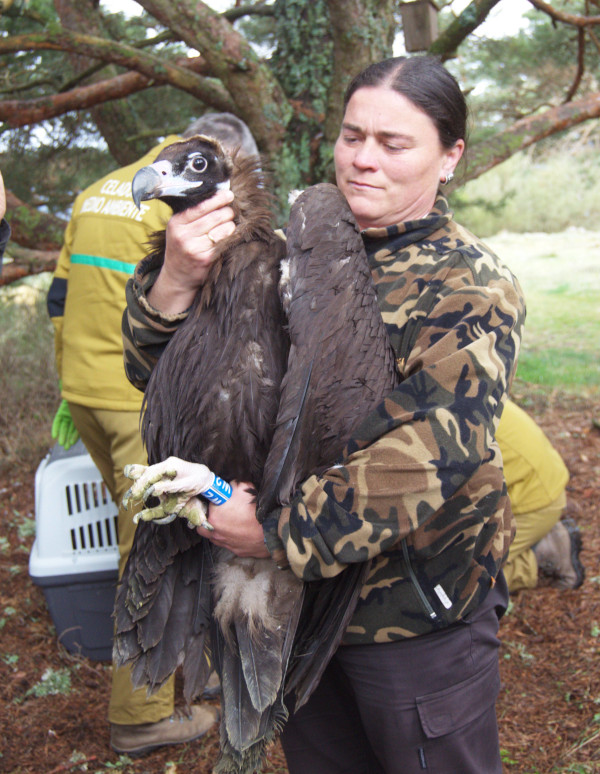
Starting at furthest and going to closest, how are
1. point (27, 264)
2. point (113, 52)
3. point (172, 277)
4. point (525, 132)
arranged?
point (525, 132), point (27, 264), point (113, 52), point (172, 277)

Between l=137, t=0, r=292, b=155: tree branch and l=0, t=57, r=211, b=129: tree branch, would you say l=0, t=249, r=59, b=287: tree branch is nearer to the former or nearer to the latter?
l=0, t=57, r=211, b=129: tree branch

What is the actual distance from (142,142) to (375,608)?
14.9 feet

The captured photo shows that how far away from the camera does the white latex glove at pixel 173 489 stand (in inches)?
61.9

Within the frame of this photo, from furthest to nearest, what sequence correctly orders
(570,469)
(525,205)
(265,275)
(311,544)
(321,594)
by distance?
(525,205) < (570,469) < (265,275) < (321,594) < (311,544)

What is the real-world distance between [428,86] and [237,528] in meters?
1.18

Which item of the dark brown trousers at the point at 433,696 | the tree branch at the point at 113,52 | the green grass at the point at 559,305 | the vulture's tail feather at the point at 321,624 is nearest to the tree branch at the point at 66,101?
the tree branch at the point at 113,52

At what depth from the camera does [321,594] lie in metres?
1.79

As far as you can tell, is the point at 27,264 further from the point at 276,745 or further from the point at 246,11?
the point at 276,745

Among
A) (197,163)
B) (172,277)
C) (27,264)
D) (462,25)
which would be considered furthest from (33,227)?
(172,277)

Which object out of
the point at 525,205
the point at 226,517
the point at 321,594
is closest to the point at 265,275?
the point at 226,517

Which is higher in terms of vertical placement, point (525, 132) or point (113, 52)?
point (113, 52)

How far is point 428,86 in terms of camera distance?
1.74m

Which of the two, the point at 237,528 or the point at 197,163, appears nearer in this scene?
the point at 237,528

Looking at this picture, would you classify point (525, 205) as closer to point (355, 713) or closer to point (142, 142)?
point (142, 142)
